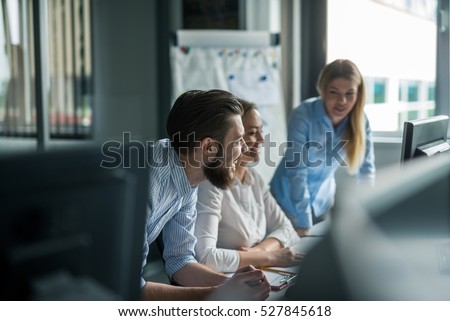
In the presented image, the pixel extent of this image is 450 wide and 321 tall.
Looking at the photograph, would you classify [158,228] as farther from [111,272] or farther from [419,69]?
[419,69]

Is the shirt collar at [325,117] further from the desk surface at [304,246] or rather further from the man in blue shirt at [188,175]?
the man in blue shirt at [188,175]

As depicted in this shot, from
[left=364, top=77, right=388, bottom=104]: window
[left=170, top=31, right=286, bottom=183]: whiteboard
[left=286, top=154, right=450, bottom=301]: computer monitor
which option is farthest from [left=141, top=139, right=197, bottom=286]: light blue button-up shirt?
[left=364, top=77, right=388, bottom=104]: window

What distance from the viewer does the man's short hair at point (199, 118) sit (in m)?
1.53

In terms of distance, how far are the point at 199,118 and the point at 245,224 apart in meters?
0.40

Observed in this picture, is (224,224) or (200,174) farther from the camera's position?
(224,224)

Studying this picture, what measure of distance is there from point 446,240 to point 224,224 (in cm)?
67

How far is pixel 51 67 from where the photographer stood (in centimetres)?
285

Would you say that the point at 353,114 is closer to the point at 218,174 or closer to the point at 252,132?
the point at 252,132

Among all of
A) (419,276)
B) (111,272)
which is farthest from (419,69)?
(111,272)

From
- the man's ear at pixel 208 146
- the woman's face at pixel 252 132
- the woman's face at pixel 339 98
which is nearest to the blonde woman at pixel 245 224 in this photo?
the woman's face at pixel 252 132

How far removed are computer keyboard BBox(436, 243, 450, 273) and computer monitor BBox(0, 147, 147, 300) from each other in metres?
0.94

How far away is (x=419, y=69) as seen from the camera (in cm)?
336

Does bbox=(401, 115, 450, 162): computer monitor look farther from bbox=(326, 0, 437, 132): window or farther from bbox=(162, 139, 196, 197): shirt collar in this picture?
bbox=(326, 0, 437, 132): window
